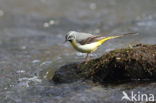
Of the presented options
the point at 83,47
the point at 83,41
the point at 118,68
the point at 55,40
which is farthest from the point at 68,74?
the point at 55,40

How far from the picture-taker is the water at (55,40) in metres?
8.01

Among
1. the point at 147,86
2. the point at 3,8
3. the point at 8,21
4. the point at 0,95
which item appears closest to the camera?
the point at 147,86

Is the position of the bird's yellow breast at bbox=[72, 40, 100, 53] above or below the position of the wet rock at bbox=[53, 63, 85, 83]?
above

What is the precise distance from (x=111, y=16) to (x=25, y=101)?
465 inches

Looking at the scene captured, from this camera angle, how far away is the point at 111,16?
18.6 m

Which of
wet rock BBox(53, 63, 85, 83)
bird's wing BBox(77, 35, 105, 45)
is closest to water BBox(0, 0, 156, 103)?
wet rock BBox(53, 63, 85, 83)

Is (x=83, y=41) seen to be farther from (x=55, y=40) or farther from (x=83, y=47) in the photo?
(x=55, y=40)

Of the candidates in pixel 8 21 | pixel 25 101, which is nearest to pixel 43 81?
pixel 25 101

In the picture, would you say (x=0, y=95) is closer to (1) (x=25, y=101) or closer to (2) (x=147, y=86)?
(1) (x=25, y=101)

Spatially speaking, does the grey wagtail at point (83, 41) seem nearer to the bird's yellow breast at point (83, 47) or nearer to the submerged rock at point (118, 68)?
the bird's yellow breast at point (83, 47)

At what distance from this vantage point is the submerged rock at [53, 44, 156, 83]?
7859mm

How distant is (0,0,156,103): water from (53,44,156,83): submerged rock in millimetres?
280

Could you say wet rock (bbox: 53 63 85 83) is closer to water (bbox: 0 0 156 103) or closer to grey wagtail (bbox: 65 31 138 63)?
water (bbox: 0 0 156 103)

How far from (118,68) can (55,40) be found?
316 inches
